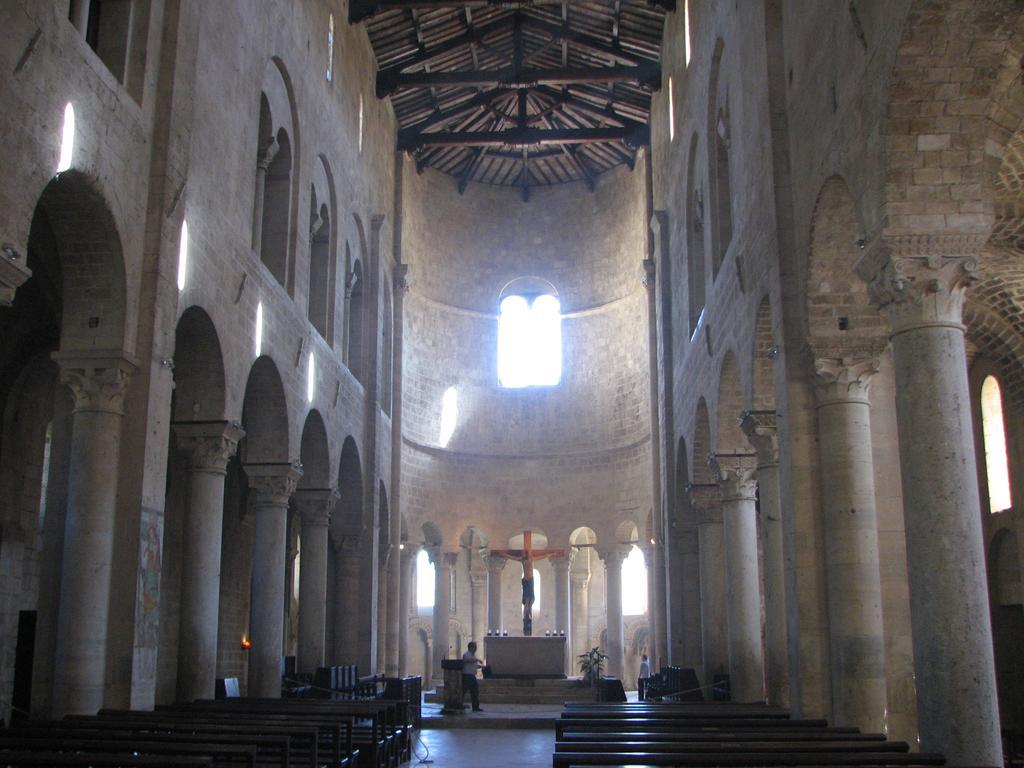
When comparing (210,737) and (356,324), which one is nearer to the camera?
(210,737)

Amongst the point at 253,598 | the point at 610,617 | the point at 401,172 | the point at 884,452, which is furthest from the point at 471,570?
the point at 884,452

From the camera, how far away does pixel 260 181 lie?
19.8 m

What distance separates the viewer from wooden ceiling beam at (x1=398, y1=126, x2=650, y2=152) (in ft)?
108

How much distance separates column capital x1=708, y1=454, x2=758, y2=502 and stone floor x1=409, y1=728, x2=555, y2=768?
5332 millimetres

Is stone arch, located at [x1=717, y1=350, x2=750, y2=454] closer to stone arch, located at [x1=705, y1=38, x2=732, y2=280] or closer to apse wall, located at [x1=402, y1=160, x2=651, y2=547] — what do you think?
stone arch, located at [x1=705, y1=38, x2=732, y2=280]

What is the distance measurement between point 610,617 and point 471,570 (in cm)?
613

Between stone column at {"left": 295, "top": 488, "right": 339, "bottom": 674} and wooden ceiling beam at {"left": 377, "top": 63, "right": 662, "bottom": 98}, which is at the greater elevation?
wooden ceiling beam at {"left": 377, "top": 63, "right": 662, "bottom": 98}

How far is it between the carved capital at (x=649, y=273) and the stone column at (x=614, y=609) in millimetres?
8625

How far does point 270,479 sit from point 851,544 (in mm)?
10964

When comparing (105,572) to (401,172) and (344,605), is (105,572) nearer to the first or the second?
(344,605)

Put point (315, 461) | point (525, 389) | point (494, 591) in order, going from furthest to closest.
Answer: point (525, 389), point (494, 591), point (315, 461)

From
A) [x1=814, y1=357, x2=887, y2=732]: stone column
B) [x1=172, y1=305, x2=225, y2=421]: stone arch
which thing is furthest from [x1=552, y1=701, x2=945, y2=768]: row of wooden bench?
[x1=172, y1=305, x2=225, y2=421]: stone arch

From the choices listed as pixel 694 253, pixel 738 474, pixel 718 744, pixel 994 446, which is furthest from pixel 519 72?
pixel 718 744

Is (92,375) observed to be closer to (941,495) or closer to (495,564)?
(941,495)
